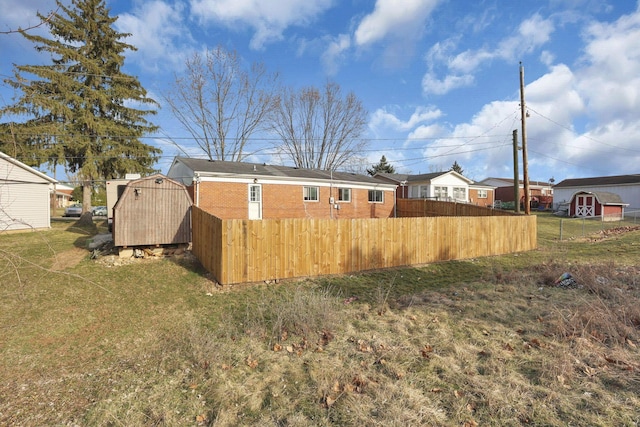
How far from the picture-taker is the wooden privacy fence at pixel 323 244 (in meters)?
7.98

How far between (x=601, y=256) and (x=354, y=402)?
13.7m

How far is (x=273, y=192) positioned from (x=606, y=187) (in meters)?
41.8

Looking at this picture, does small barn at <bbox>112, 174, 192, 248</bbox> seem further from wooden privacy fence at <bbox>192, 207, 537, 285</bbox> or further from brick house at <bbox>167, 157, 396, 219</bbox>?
brick house at <bbox>167, 157, 396, 219</bbox>

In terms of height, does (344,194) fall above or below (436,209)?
above

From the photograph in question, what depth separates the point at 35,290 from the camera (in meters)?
6.93

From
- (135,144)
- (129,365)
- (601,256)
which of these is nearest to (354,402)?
(129,365)

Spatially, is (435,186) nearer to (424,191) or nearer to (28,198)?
(424,191)

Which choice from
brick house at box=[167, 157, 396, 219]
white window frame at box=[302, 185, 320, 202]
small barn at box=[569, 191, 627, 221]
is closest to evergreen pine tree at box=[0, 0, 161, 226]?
brick house at box=[167, 157, 396, 219]

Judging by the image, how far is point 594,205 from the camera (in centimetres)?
2981

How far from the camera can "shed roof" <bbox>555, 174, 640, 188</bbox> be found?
34938mm

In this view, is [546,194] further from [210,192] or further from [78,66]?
[78,66]

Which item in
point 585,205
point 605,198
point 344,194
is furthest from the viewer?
point 585,205

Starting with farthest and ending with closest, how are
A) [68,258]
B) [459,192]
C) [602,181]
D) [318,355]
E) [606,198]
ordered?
1. [602,181]
2. [459,192]
3. [606,198]
4. [68,258]
5. [318,355]

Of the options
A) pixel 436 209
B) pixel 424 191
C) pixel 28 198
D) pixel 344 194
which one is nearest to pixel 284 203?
pixel 344 194
